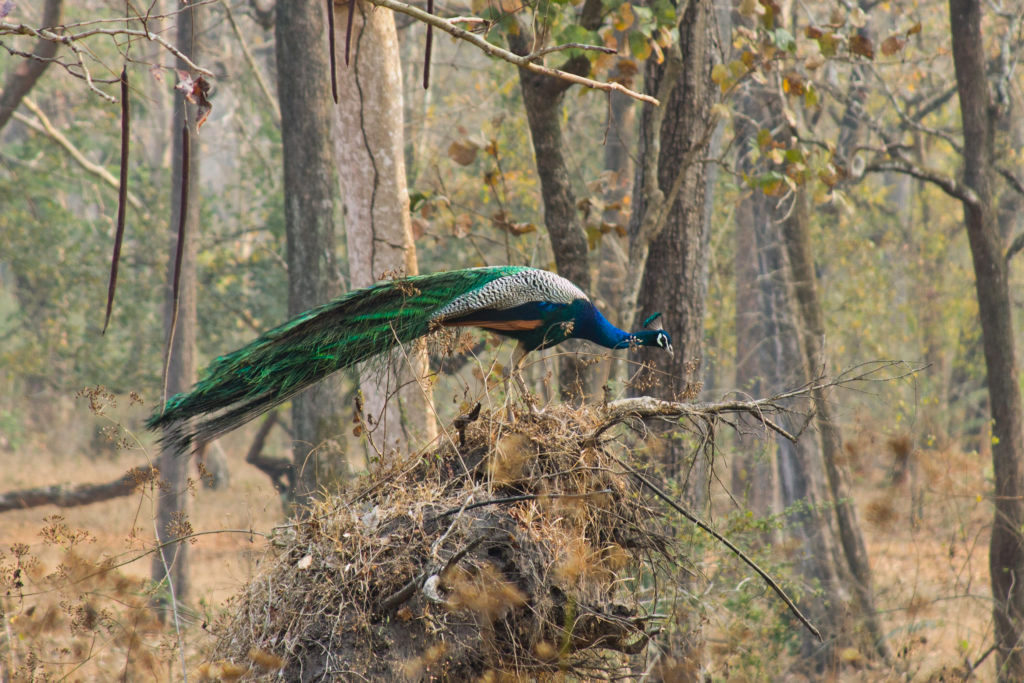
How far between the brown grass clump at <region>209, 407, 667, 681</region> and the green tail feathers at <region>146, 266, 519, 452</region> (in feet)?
2.38

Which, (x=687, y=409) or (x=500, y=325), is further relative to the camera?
(x=500, y=325)

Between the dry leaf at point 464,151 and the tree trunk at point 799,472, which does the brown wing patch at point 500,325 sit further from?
the tree trunk at point 799,472

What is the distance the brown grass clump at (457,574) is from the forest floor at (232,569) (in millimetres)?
345

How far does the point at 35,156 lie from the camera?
1593cm

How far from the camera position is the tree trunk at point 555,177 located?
5.54 m

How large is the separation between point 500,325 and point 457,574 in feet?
5.66

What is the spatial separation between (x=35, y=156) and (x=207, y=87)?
1517 cm

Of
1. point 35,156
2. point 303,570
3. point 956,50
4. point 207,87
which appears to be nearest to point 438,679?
point 303,570

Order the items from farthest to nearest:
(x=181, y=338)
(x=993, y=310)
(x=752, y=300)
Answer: (x=752, y=300) → (x=181, y=338) → (x=993, y=310)

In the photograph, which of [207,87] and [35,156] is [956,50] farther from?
[35,156]

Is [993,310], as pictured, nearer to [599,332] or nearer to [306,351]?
[599,332]

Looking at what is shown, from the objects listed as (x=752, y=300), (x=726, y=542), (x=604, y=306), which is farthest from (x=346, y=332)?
(x=752, y=300)

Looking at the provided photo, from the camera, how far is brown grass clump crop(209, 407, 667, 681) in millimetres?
2854

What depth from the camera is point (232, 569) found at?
251 inches
